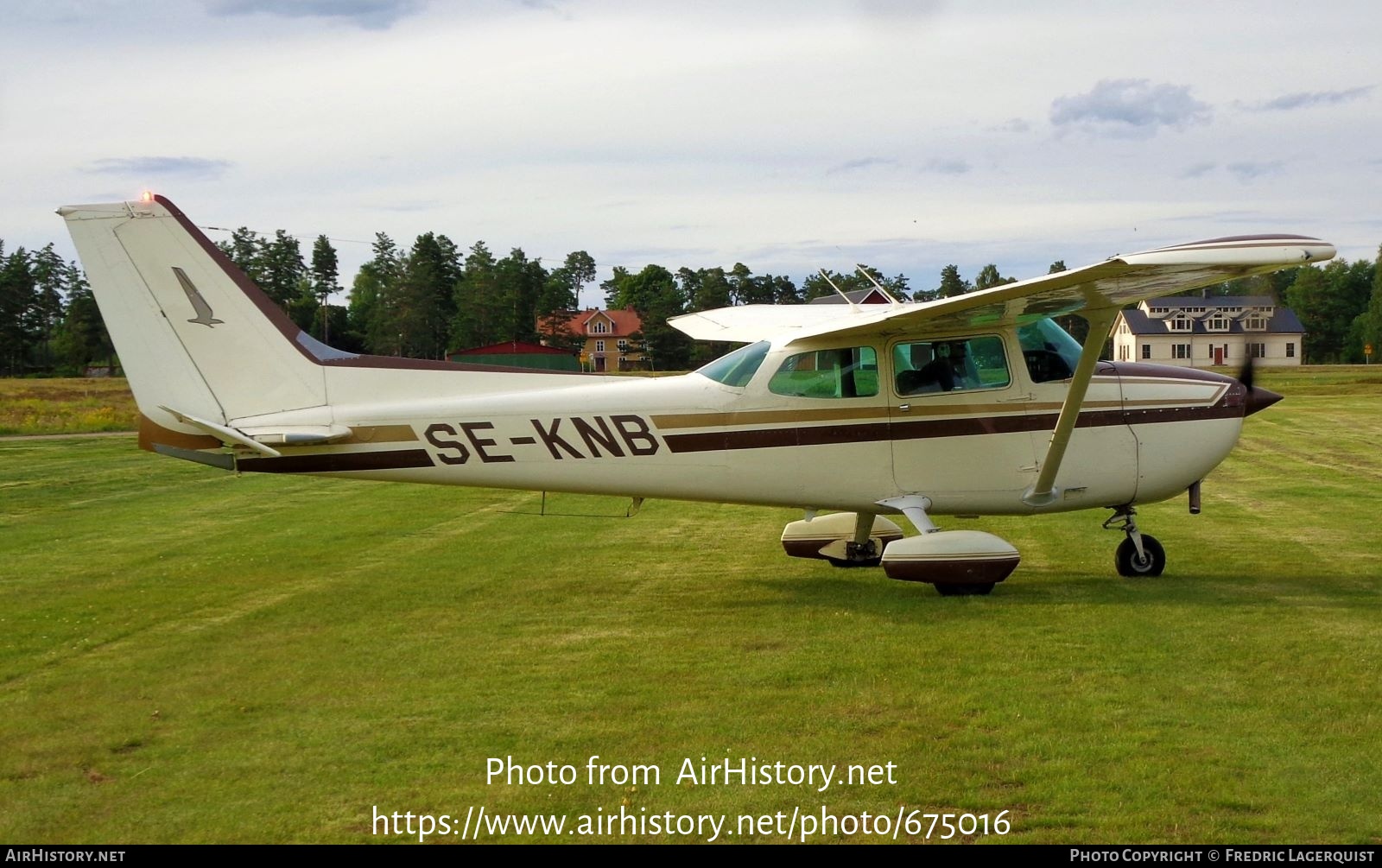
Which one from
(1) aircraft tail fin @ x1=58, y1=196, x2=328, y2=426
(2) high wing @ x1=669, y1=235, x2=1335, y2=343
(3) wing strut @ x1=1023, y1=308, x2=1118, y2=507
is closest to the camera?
(2) high wing @ x1=669, y1=235, x2=1335, y2=343

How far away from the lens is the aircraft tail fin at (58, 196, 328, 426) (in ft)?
29.0

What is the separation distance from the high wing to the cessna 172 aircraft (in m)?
0.06

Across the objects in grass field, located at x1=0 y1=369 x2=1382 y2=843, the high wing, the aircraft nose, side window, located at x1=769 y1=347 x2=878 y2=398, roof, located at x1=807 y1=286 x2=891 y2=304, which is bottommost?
grass field, located at x1=0 y1=369 x2=1382 y2=843

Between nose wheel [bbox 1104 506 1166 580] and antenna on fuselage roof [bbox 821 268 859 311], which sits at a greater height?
antenna on fuselage roof [bbox 821 268 859 311]

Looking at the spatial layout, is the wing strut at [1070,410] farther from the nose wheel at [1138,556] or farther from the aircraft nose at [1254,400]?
the aircraft nose at [1254,400]

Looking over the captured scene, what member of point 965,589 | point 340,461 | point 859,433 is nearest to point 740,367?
point 859,433

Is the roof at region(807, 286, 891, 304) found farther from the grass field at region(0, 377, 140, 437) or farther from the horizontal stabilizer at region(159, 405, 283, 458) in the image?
the grass field at region(0, 377, 140, 437)

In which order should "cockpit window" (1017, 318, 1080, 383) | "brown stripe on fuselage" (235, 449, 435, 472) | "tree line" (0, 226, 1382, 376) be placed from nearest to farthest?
1. "brown stripe on fuselage" (235, 449, 435, 472)
2. "cockpit window" (1017, 318, 1080, 383)
3. "tree line" (0, 226, 1382, 376)

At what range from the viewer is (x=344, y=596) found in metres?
9.22

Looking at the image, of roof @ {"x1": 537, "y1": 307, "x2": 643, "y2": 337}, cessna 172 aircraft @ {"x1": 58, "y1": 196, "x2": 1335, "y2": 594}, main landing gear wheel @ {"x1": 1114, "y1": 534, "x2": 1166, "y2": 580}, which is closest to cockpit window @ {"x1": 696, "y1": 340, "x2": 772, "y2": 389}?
cessna 172 aircraft @ {"x1": 58, "y1": 196, "x2": 1335, "y2": 594}

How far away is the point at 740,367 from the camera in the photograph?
9.41 meters

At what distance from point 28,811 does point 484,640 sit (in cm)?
329

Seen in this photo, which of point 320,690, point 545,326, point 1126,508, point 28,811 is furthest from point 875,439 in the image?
point 545,326

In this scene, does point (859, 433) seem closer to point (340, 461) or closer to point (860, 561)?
point (860, 561)
